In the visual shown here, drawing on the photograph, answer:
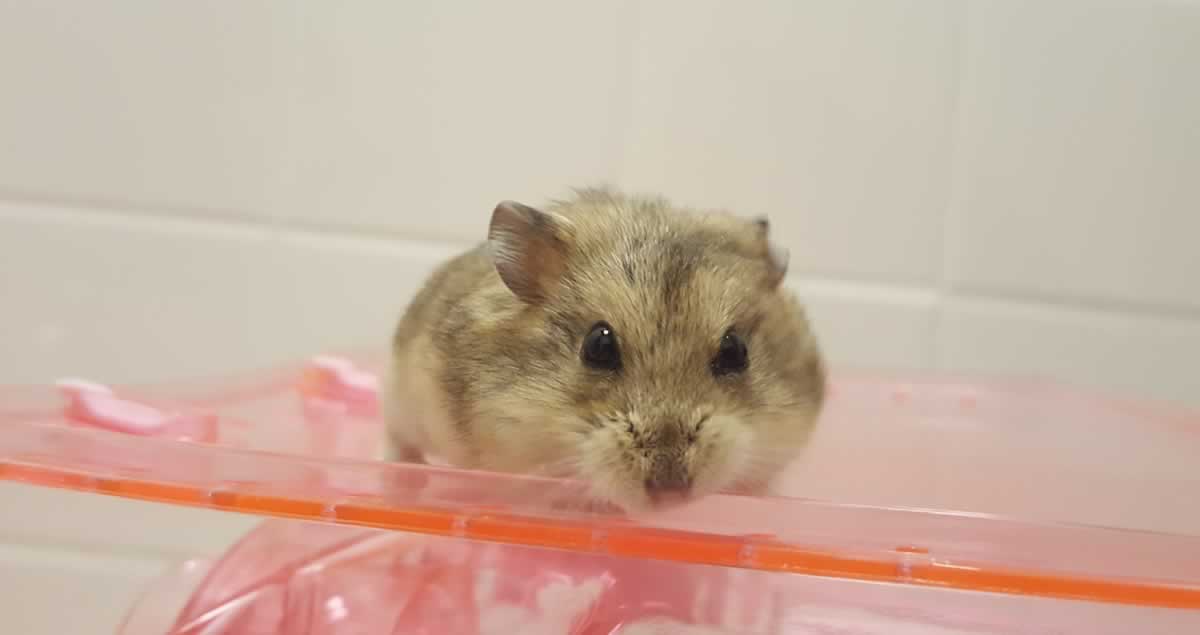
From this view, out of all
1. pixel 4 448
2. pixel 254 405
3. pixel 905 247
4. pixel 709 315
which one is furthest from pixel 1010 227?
pixel 4 448

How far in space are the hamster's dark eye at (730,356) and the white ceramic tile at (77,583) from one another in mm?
947

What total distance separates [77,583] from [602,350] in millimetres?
1107

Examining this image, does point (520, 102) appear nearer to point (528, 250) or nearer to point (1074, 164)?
point (528, 250)

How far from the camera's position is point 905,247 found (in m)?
1.65

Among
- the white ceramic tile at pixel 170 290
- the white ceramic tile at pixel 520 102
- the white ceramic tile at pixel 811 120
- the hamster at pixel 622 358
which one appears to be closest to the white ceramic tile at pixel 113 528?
the white ceramic tile at pixel 170 290

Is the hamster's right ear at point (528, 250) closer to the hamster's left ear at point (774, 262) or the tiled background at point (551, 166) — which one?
the hamster's left ear at point (774, 262)

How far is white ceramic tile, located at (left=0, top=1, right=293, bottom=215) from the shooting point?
5.24 ft

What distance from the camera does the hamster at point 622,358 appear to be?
867mm

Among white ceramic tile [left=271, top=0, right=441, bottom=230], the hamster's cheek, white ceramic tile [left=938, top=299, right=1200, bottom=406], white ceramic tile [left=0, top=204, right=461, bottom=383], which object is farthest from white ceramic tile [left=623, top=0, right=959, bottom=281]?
the hamster's cheek

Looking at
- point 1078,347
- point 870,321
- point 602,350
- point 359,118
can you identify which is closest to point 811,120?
point 870,321

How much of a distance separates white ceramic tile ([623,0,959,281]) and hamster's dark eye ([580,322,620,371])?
72cm

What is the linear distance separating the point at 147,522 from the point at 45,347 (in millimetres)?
315

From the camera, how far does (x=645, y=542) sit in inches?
28.8

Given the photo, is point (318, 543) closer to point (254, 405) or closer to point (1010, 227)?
point (254, 405)
